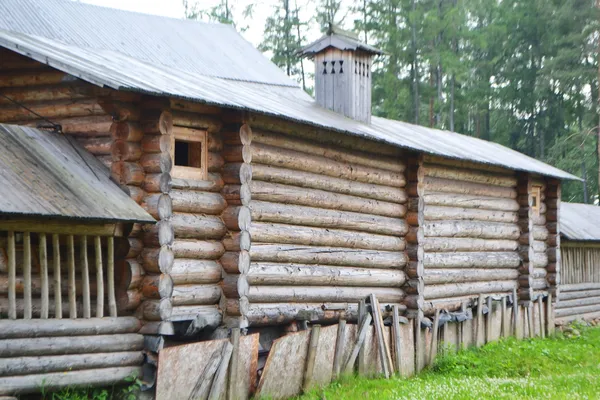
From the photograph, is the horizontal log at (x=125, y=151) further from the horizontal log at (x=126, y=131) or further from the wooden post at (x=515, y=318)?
the wooden post at (x=515, y=318)

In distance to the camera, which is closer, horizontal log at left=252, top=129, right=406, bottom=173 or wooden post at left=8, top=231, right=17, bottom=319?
wooden post at left=8, top=231, right=17, bottom=319

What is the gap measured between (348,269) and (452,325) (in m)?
3.76

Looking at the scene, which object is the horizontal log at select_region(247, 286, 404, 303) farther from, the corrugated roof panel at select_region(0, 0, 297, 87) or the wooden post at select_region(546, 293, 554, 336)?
the wooden post at select_region(546, 293, 554, 336)

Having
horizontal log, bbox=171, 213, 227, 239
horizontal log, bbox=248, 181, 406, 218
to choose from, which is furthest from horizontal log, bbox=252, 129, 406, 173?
horizontal log, bbox=171, 213, 227, 239

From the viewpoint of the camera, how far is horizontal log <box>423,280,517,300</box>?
755 inches

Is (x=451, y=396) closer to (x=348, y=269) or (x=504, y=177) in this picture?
(x=348, y=269)

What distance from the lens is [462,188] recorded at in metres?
20.5

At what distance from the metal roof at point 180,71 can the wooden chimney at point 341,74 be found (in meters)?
0.43

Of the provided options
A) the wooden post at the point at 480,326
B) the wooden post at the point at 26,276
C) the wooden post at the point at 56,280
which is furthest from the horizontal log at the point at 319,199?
the wooden post at the point at 26,276

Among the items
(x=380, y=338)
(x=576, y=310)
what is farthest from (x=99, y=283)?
(x=576, y=310)

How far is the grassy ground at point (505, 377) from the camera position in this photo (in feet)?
45.2

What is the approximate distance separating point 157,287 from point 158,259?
1.14 ft

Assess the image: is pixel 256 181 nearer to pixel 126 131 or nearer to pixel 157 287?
pixel 126 131

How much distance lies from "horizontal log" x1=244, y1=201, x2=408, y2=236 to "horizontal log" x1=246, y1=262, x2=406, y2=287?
673mm
